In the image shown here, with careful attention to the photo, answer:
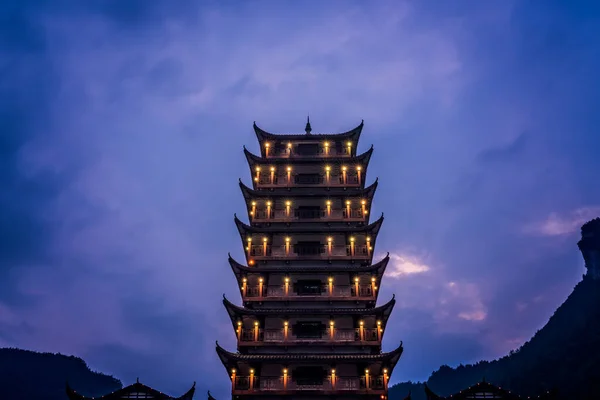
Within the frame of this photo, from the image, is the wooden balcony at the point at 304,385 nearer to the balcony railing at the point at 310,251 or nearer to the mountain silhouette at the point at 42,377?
the balcony railing at the point at 310,251

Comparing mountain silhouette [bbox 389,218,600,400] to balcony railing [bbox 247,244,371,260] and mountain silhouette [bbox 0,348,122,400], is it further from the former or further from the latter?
mountain silhouette [bbox 0,348,122,400]

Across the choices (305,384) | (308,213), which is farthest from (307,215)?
(305,384)

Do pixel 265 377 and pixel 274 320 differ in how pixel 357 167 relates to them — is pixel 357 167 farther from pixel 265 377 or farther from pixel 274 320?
pixel 265 377

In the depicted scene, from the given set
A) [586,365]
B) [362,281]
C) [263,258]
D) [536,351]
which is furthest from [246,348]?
[536,351]

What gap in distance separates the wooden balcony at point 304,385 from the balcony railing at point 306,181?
1400cm

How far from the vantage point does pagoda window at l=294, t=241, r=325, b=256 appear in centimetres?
3697

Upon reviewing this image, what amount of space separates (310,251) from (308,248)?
0.26 metres

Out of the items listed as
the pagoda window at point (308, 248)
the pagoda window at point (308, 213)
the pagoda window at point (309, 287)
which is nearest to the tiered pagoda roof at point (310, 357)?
the pagoda window at point (309, 287)

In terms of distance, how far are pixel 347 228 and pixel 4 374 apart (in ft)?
207

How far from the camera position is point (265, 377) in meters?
31.2

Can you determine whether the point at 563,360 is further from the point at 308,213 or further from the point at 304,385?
the point at 304,385

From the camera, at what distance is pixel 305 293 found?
1389 inches

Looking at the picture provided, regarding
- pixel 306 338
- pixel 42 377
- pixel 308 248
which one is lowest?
pixel 306 338

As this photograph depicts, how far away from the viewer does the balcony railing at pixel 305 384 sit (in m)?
30.7
